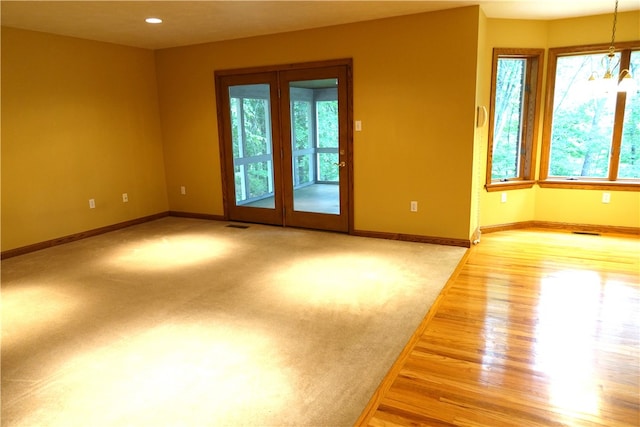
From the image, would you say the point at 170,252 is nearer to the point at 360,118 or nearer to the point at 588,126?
the point at 360,118

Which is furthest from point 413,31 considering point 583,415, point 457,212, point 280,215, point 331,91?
point 583,415

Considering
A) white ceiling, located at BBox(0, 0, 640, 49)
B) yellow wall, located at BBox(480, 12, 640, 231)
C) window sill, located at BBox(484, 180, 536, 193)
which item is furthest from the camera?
window sill, located at BBox(484, 180, 536, 193)

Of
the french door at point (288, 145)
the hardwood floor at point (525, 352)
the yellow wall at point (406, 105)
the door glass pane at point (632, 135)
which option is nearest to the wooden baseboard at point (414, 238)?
the yellow wall at point (406, 105)

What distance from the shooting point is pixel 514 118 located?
5430mm

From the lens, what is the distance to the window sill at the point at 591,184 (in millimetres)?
5090

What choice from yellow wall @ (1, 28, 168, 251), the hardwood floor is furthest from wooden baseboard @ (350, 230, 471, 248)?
yellow wall @ (1, 28, 168, 251)

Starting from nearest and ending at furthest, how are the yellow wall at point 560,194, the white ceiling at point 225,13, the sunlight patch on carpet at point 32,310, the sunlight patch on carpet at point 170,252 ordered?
1. the sunlight patch on carpet at point 32,310
2. the white ceiling at point 225,13
3. the sunlight patch on carpet at point 170,252
4. the yellow wall at point 560,194

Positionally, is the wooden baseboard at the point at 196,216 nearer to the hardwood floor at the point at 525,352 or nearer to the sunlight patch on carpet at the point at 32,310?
the sunlight patch on carpet at the point at 32,310

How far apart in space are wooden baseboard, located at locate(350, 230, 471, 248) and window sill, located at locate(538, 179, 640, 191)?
1674 mm

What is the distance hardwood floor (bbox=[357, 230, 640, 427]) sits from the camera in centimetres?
205

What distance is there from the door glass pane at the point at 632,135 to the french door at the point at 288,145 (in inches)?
130

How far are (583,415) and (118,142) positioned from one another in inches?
231

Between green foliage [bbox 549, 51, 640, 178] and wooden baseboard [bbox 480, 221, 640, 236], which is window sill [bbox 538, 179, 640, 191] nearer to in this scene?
green foliage [bbox 549, 51, 640, 178]

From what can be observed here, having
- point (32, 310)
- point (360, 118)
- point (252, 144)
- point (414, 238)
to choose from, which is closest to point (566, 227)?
point (414, 238)
